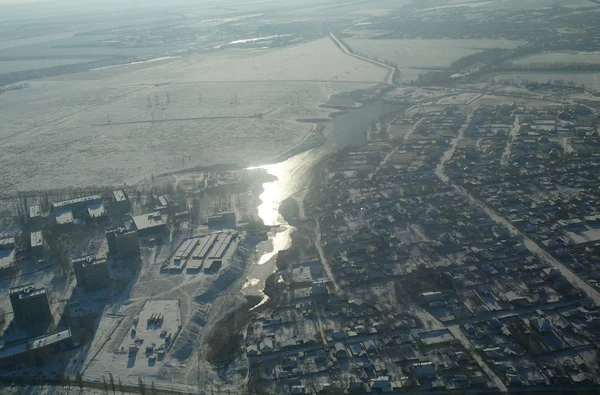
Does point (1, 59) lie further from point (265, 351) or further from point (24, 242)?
point (265, 351)

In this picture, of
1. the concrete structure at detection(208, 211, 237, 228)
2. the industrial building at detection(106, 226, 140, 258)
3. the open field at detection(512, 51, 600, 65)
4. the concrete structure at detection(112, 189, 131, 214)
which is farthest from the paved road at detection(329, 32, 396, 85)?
the industrial building at detection(106, 226, 140, 258)

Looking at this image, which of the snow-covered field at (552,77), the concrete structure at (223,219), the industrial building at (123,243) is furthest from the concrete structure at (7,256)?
the snow-covered field at (552,77)

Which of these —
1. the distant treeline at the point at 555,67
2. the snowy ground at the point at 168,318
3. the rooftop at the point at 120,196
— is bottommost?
the distant treeline at the point at 555,67

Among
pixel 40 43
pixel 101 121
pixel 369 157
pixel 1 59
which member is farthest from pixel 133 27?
pixel 369 157

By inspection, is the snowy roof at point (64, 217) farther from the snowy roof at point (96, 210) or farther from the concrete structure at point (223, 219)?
A: the concrete structure at point (223, 219)

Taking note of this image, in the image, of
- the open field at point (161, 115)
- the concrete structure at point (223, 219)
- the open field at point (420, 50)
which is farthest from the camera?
the open field at point (420, 50)

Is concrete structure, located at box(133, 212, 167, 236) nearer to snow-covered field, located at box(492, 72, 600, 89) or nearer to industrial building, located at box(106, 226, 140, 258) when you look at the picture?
industrial building, located at box(106, 226, 140, 258)
